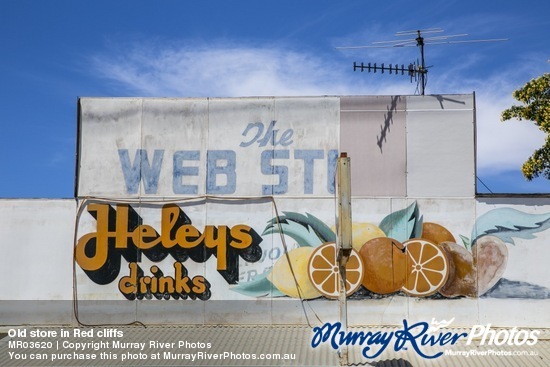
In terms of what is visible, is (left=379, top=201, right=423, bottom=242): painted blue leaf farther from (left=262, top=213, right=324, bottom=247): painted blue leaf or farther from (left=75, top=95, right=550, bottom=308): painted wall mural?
(left=262, top=213, right=324, bottom=247): painted blue leaf

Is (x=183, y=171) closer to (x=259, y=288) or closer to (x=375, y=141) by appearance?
(x=259, y=288)

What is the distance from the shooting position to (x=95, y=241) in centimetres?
1806

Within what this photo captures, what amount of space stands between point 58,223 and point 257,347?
6.07 metres

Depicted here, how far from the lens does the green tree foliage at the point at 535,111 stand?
22.1 m

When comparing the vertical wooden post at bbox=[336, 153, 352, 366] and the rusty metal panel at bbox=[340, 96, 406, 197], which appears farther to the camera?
the rusty metal panel at bbox=[340, 96, 406, 197]

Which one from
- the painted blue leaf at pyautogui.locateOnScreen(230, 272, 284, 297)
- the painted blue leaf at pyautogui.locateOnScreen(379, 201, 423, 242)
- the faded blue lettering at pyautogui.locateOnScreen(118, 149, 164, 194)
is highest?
the faded blue lettering at pyautogui.locateOnScreen(118, 149, 164, 194)

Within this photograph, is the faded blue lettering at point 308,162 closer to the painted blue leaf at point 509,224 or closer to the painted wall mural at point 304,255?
the painted wall mural at point 304,255

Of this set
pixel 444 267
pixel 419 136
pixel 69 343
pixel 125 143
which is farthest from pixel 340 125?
pixel 69 343

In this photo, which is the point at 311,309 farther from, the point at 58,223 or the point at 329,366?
the point at 58,223

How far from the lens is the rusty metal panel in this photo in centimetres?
1784

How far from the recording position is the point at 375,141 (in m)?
18.0

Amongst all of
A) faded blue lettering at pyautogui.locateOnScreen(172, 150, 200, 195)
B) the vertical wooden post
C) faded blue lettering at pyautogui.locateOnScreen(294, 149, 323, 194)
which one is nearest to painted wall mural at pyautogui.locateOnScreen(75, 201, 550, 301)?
faded blue lettering at pyautogui.locateOnScreen(172, 150, 200, 195)

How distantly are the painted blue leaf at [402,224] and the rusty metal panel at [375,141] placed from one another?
608mm

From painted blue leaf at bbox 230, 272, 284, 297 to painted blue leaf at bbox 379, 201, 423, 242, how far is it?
3.03 meters
